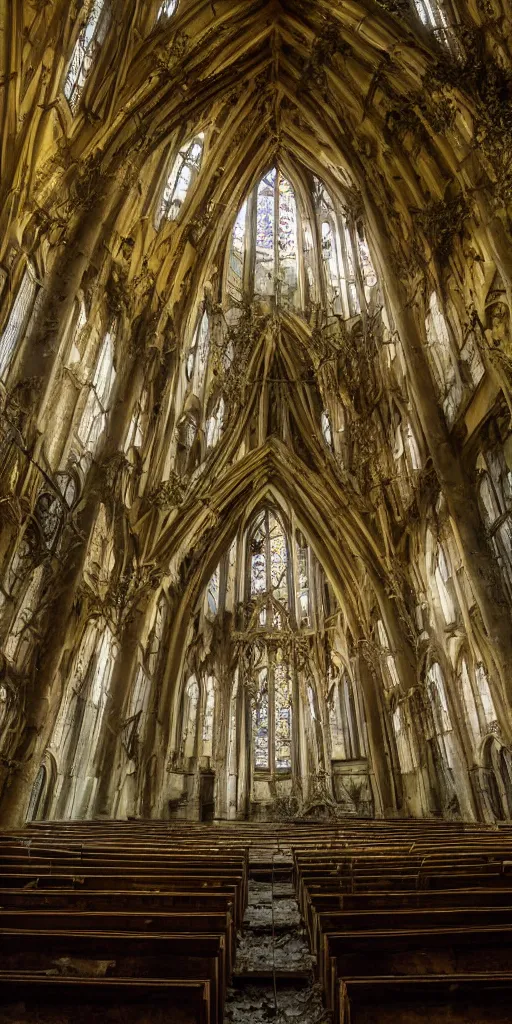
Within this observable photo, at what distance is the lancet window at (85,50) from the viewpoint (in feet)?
42.6

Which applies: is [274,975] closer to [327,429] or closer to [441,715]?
[441,715]

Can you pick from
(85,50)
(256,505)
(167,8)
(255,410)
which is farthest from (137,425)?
(167,8)

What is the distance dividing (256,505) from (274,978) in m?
22.7

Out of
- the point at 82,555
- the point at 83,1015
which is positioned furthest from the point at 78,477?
the point at 83,1015

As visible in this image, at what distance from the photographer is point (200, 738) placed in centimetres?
1981

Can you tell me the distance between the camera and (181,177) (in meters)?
19.5

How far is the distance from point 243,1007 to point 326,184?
26051mm

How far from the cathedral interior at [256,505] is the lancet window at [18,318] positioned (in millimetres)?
64

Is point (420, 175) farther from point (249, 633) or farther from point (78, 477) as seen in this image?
point (249, 633)

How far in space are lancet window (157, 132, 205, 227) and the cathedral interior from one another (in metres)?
0.12

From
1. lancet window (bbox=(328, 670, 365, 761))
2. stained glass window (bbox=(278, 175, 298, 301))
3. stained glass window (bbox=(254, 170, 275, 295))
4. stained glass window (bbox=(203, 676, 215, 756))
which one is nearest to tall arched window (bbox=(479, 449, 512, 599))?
lancet window (bbox=(328, 670, 365, 761))

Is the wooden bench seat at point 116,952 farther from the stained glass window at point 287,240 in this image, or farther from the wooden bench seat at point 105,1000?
the stained glass window at point 287,240

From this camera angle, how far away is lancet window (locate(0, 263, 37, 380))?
10312 mm

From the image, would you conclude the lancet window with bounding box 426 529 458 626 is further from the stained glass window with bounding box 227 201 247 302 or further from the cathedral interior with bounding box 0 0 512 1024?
the stained glass window with bounding box 227 201 247 302
